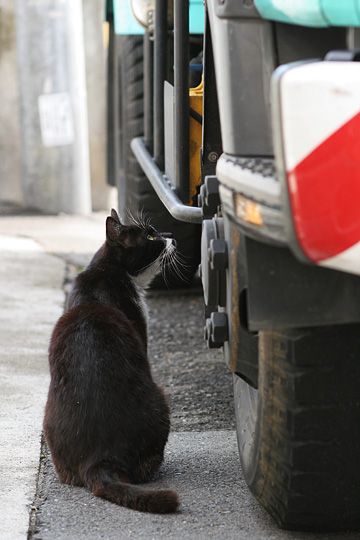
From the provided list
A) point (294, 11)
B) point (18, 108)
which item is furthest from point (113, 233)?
point (18, 108)

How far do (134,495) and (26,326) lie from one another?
2.55 metres

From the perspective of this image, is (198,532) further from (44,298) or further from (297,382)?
(44,298)

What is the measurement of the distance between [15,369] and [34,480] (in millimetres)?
1335

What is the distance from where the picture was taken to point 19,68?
9.45m

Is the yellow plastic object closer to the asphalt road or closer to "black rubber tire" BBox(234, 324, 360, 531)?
the asphalt road

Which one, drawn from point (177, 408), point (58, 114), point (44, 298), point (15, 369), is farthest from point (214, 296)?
point (58, 114)

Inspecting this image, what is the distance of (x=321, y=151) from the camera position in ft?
7.02

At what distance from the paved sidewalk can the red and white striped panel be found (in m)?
1.36

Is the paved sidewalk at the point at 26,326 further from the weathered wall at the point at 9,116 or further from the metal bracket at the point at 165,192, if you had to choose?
the metal bracket at the point at 165,192

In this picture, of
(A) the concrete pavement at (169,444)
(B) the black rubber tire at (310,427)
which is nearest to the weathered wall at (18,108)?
(A) the concrete pavement at (169,444)

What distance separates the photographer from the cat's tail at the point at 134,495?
318 centimetres

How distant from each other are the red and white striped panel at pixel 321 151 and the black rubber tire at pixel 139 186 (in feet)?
9.58

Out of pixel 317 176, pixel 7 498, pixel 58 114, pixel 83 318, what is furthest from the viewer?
pixel 58 114

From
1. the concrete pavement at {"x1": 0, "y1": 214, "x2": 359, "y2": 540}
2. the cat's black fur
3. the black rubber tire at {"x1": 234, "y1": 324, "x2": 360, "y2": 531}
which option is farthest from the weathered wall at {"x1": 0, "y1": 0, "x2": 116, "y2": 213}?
the black rubber tire at {"x1": 234, "y1": 324, "x2": 360, "y2": 531}
